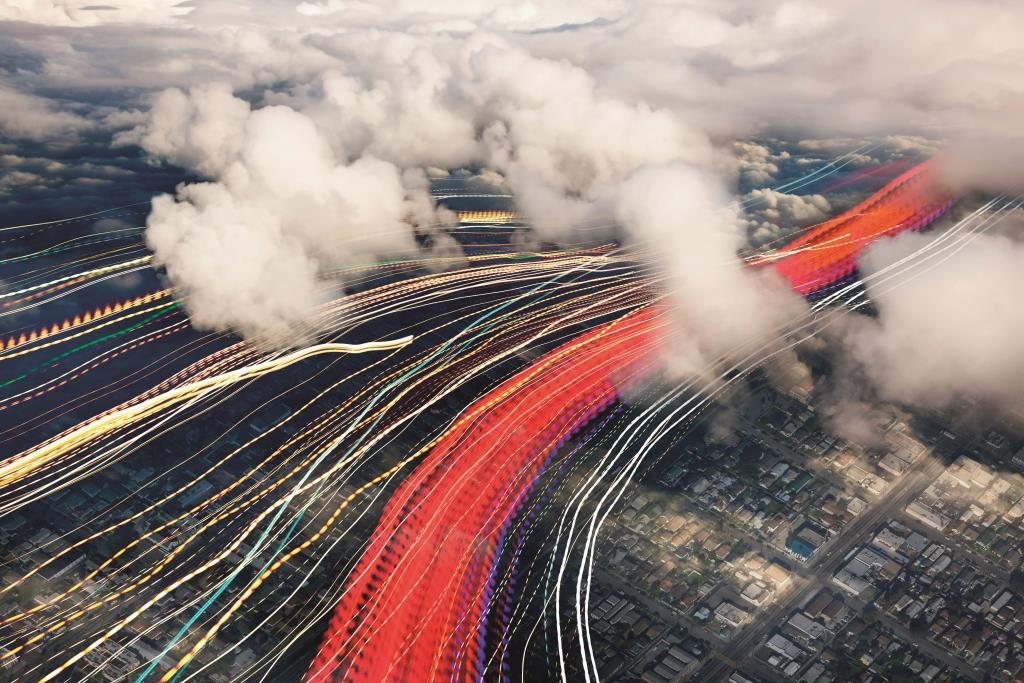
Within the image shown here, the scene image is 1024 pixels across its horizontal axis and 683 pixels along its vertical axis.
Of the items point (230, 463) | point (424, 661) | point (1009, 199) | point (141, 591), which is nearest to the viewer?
point (424, 661)

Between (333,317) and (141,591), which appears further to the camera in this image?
(333,317)

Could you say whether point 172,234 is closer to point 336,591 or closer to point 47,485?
point 47,485

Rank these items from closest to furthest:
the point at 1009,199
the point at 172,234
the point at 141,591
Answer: the point at 141,591 → the point at 172,234 → the point at 1009,199

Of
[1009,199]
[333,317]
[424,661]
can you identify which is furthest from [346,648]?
[1009,199]

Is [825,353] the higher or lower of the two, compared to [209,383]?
lower

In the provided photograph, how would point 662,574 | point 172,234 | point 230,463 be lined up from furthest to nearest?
point 172,234
point 230,463
point 662,574

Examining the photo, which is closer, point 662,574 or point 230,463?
point 662,574

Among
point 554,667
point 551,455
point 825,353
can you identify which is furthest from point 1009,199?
point 554,667

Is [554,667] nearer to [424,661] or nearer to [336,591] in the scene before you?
[424,661]

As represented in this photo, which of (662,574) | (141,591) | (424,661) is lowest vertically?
(662,574)
